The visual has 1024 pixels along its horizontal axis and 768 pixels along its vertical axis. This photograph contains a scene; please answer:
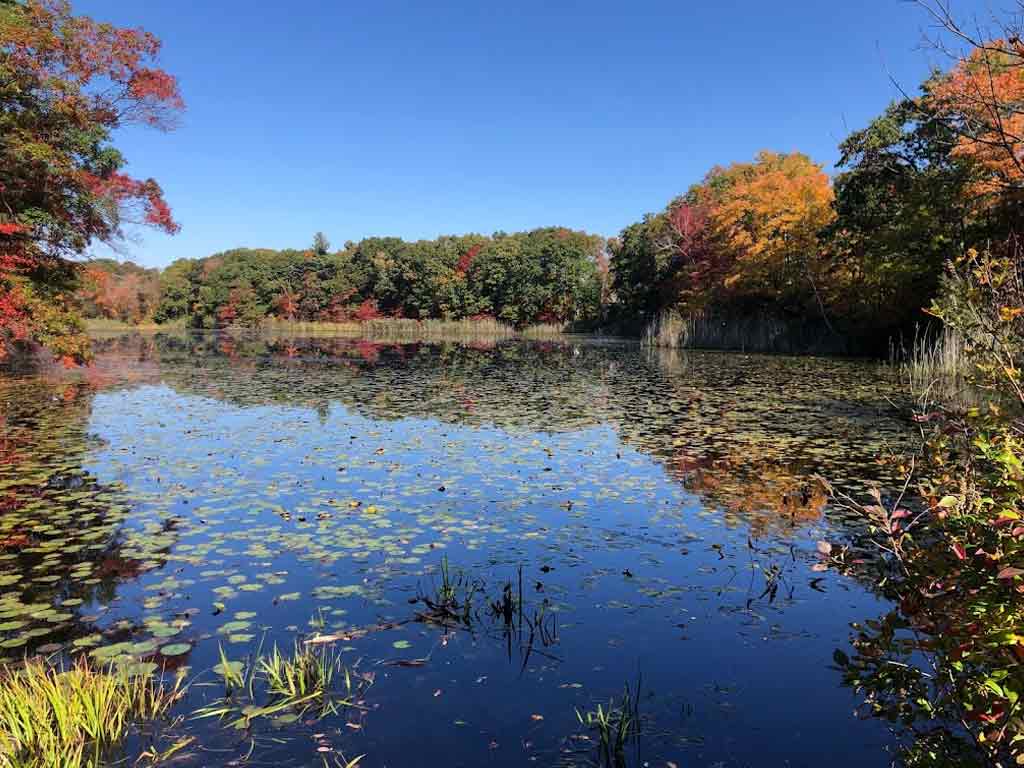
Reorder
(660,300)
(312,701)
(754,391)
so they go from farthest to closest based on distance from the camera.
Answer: (660,300), (754,391), (312,701)

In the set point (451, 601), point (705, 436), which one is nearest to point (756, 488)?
point (705, 436)

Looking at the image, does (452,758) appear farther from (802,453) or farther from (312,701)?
(802,453)

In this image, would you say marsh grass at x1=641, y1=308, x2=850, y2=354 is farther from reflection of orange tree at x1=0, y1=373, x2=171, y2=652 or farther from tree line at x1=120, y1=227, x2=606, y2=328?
reflection of orange tree at x1=0, y1=373, x2=171, y2=652

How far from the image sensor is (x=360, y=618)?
4203 mm

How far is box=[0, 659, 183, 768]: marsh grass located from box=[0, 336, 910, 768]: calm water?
0.15 m

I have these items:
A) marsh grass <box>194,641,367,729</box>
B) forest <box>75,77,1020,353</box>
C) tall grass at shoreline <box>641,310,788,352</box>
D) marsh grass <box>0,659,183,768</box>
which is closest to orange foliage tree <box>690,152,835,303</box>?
forest <box>75,77,1020,353</box>

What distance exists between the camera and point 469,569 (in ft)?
16.6

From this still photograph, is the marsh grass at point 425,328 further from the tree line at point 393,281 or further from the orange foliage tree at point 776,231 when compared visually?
the orange foliage tree at point 776,231

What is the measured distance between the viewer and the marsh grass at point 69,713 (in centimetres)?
261

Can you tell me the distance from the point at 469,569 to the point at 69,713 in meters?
2.71

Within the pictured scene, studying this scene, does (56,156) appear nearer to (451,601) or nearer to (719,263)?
(451,601)

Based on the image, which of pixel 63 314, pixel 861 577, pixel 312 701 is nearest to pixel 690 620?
pixel 861 577

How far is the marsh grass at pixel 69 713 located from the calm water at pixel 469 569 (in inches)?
5.8

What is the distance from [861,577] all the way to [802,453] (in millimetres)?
4199
